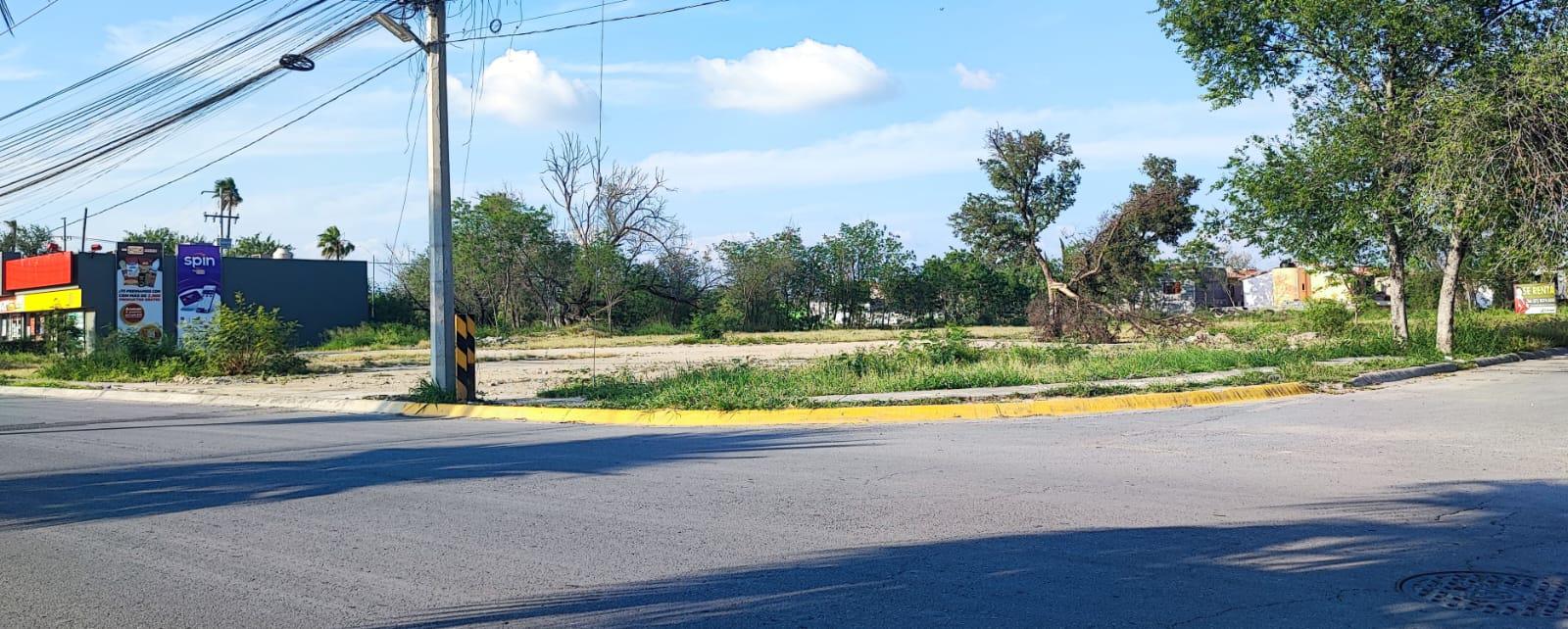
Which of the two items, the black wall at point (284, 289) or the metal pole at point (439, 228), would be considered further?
the black wall at point (284, 289)

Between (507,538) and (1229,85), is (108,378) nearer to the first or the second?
(507,538)

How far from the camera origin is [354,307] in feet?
193

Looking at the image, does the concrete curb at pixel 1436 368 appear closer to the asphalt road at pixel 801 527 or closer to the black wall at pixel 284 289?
the asphalt road at pixel 801 527

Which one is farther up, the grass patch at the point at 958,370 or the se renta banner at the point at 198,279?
the se renta banner at the point at 198,279

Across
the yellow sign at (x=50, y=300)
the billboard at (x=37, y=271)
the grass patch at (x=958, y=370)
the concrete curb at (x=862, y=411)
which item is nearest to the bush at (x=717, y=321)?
the yellow sign at (x=50, y=300)

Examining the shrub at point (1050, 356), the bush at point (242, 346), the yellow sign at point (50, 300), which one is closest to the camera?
the shrub at point (1050, 356)

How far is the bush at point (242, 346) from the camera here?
2716cm

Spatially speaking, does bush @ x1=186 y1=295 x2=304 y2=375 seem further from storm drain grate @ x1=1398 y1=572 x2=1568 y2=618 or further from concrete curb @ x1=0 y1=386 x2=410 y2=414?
storm drain grate @ x1=1398 y1=572 x2=1568 y2=618

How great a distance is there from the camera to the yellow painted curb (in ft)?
Answer: 45.3

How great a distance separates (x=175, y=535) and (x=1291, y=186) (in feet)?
73.9

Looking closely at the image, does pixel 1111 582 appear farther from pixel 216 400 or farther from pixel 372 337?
pixel 372 337

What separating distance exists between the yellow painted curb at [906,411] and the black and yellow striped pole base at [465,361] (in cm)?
196

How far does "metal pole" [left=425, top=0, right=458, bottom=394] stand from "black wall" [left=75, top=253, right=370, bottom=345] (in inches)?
1362

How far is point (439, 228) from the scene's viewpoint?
17297 millimetres
